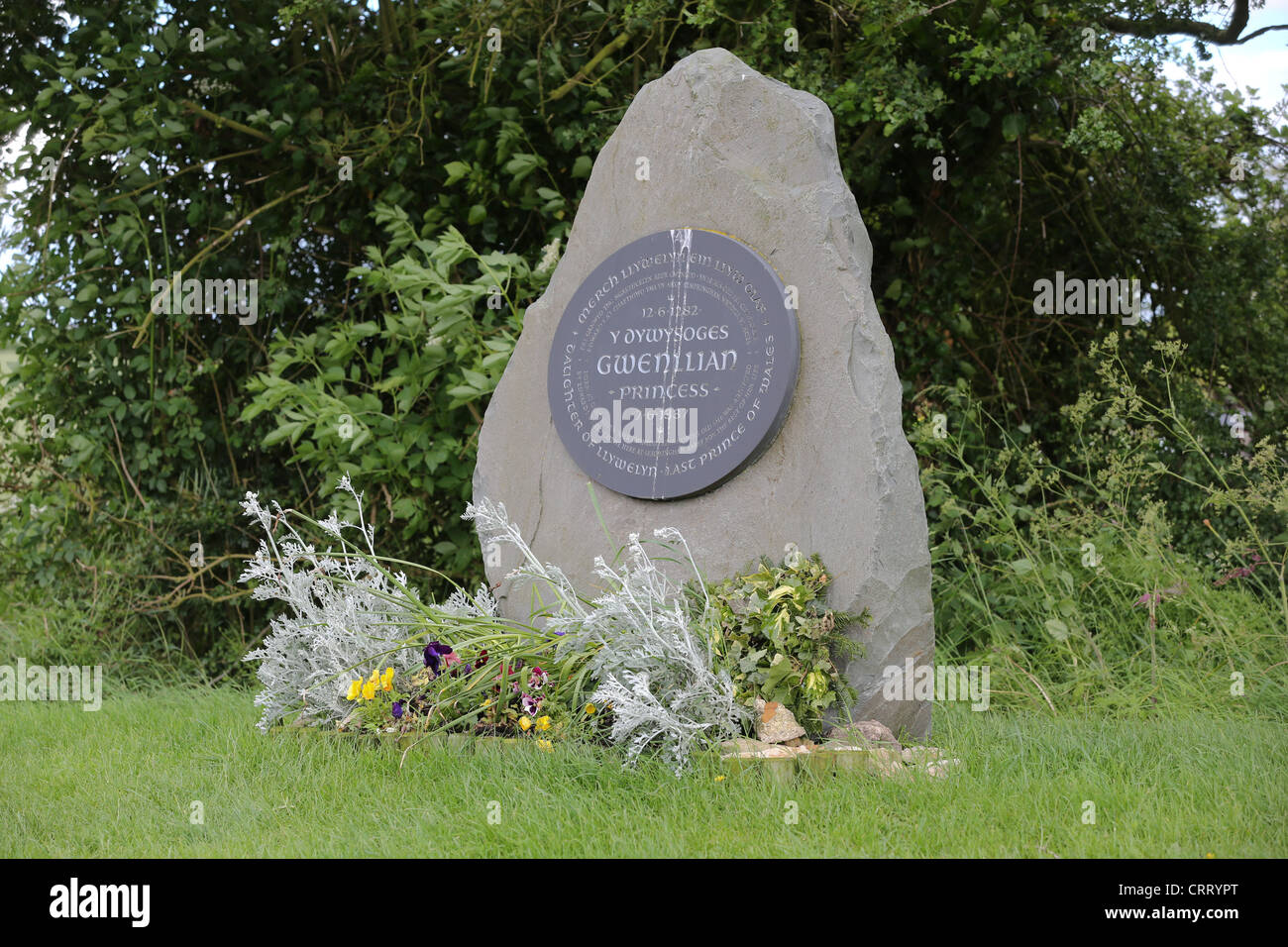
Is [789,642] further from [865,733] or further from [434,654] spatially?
[434,654]

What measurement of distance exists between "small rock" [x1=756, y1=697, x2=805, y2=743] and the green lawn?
0.20m

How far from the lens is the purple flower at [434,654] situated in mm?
3736

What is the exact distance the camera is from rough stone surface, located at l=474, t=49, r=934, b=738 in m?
3.54

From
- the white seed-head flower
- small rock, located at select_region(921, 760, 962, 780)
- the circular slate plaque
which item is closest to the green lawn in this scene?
small rock, located at select_region(921, 760, 962, 780)

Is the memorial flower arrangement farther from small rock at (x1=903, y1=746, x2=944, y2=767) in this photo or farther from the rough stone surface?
small rock at (x1=903, y1=746, x2=944, y2=767)

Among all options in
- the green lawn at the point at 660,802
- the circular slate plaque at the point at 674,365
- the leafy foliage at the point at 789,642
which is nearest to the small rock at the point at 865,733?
the leafy foliage at the point at 789,642

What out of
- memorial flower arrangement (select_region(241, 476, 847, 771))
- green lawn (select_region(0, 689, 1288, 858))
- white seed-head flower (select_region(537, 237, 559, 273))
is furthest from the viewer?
white seed-head flower (select_region(537, 237, 559, 273))

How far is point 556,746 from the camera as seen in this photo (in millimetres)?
3283

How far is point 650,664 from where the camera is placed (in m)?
3.37

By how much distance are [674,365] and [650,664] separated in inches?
44.0

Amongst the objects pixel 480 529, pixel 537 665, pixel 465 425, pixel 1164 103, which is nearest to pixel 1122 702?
pixel 537 665

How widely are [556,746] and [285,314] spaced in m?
3.68

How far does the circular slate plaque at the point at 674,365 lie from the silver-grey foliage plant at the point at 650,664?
0.32 m

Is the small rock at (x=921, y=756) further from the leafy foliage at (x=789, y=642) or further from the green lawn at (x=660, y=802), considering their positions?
the leafy foliage at (x=789, y=642)
